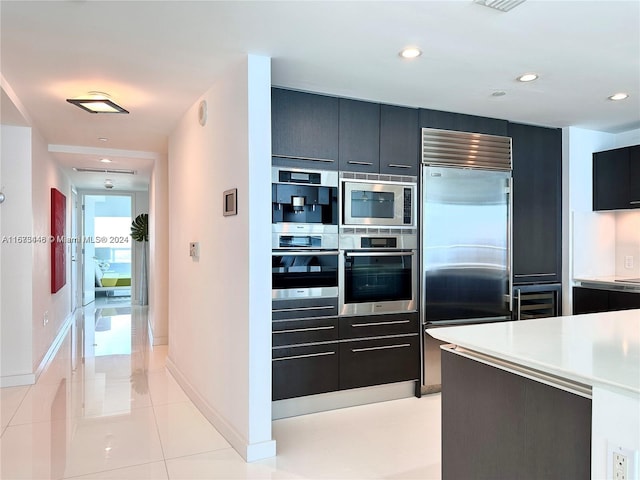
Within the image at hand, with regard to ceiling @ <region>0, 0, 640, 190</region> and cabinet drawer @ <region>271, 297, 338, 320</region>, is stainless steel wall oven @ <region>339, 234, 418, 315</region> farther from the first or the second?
ceiling @ <region>0, 0, 640, 190</region>

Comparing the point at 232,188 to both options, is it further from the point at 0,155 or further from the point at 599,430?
the point at 0,155

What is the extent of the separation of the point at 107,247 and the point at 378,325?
8.74m

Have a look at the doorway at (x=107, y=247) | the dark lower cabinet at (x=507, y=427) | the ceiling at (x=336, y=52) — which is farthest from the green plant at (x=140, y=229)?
the dark lower cabinet at (x=507, y=427)

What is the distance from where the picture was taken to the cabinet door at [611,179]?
171 inches

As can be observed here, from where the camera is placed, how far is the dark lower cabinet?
1.43m

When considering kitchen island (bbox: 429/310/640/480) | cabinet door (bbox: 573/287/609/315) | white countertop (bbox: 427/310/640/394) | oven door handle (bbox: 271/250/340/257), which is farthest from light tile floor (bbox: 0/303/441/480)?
cabinet door (bbox: 573/287/609/315)

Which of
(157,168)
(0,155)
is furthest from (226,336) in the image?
(157,168)

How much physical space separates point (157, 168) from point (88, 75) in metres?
2.84

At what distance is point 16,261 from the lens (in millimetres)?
4137

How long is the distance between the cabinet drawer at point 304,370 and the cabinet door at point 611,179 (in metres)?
3.17

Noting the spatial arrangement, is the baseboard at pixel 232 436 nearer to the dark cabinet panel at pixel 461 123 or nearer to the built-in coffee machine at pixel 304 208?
the built-in coffee machine at pixel 304 208

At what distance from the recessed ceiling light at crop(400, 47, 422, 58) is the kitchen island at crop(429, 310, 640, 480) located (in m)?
1.61

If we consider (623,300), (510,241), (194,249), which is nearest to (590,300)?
(623,300)

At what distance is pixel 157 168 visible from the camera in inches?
229
